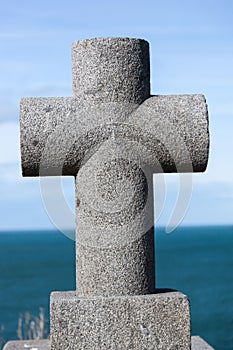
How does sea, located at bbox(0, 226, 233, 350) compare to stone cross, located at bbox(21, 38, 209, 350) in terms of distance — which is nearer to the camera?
stone cross, located at bbox(21, 38, 209, 350)

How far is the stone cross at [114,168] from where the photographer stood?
14.0ft

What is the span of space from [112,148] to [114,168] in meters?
0.12

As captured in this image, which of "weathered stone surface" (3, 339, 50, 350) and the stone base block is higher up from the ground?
the stone base block

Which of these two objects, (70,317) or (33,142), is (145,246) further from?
(33,142)

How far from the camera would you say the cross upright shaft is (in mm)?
4320

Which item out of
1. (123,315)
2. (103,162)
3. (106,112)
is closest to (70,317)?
(123,315)

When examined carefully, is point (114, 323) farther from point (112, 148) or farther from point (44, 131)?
point (44, 131)

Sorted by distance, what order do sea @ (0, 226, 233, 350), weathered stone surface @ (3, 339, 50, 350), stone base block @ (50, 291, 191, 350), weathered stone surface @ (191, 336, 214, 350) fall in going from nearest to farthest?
1. stone base block @ (50, 291, 191, 350)
2. weathered stone surface @ (191, 336, 214, 350)
3. weathered stone surface @ (3, 339, 50, 350)
4. sea @ (0, 226, 233, 350)

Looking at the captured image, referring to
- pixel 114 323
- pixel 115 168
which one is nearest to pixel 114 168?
pixel 115 168

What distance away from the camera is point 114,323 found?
4258mm

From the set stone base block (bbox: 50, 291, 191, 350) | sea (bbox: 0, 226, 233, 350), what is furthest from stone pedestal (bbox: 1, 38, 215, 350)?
sea (bbox: 0, 226, 233, 350)

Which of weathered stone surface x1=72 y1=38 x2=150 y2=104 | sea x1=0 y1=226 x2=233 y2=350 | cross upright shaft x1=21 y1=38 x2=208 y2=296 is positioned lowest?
sea x1=0 y1=226 x2=233 y2=350

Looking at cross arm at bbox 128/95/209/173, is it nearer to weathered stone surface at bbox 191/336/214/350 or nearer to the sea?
Result: weathered stone surface at bbox 191/336/214/350

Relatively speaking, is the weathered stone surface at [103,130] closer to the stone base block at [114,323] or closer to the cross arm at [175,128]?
the cross arm at [175,128]
